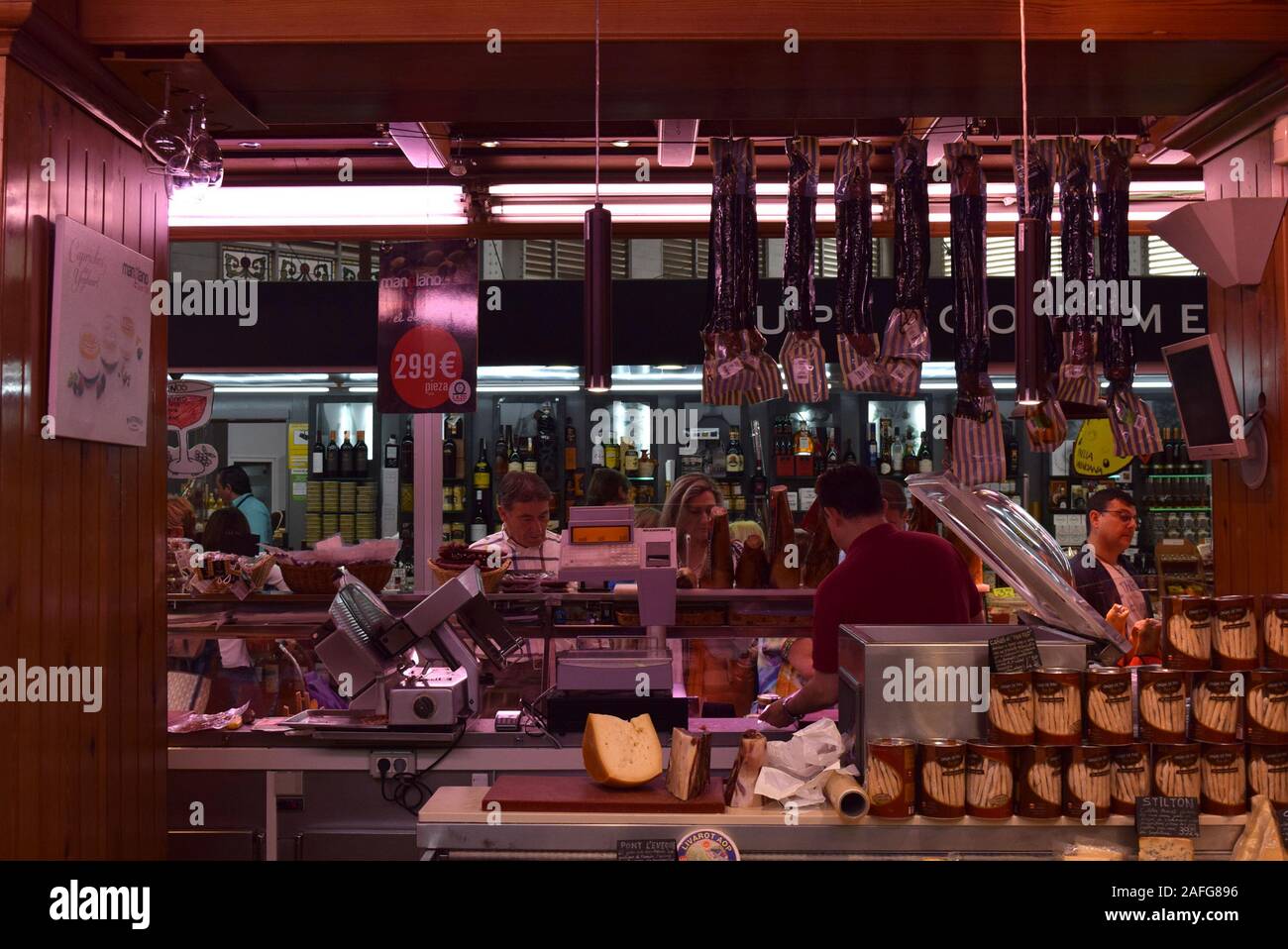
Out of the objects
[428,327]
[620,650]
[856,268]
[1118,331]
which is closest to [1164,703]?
[1118,331]

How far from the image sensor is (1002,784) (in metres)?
2.29

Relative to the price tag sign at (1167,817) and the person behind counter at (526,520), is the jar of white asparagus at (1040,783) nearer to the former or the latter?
the price tag sign at (1167,817)

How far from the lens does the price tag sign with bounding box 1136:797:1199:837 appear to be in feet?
7.45

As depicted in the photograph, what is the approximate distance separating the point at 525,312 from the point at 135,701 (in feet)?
11.9

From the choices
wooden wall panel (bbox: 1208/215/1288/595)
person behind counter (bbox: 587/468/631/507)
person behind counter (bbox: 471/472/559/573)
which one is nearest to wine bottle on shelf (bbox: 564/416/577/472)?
person behind counter (bbox: 587/468/631/507)

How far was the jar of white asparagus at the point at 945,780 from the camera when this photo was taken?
7.45ft

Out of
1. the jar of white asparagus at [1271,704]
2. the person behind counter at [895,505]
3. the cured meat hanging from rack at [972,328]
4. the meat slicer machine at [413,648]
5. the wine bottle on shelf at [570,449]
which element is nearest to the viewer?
the jar of white asparagus at [1271,704]

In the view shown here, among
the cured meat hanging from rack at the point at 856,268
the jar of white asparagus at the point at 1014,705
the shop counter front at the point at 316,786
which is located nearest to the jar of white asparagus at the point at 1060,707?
the jar of white asparagus at the point at 1014,705

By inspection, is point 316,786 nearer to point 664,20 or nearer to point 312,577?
point 312,577

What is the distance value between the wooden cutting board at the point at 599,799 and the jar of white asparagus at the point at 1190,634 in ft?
3.31

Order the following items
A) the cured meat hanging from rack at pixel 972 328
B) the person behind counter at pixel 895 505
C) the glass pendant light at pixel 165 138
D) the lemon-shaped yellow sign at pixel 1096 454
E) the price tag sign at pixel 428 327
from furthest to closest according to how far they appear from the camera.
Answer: the lemon-shaped yellow sign at pixel 1096 454, the price tag sign at pixel 428 327, the person behind counter at pixel 895 505, the cured meat hanging from rack at pixel 972 328, the glass pendant light at pixel 165 138

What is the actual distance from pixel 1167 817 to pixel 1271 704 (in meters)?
0.32

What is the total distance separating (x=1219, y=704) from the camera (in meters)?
2.32
